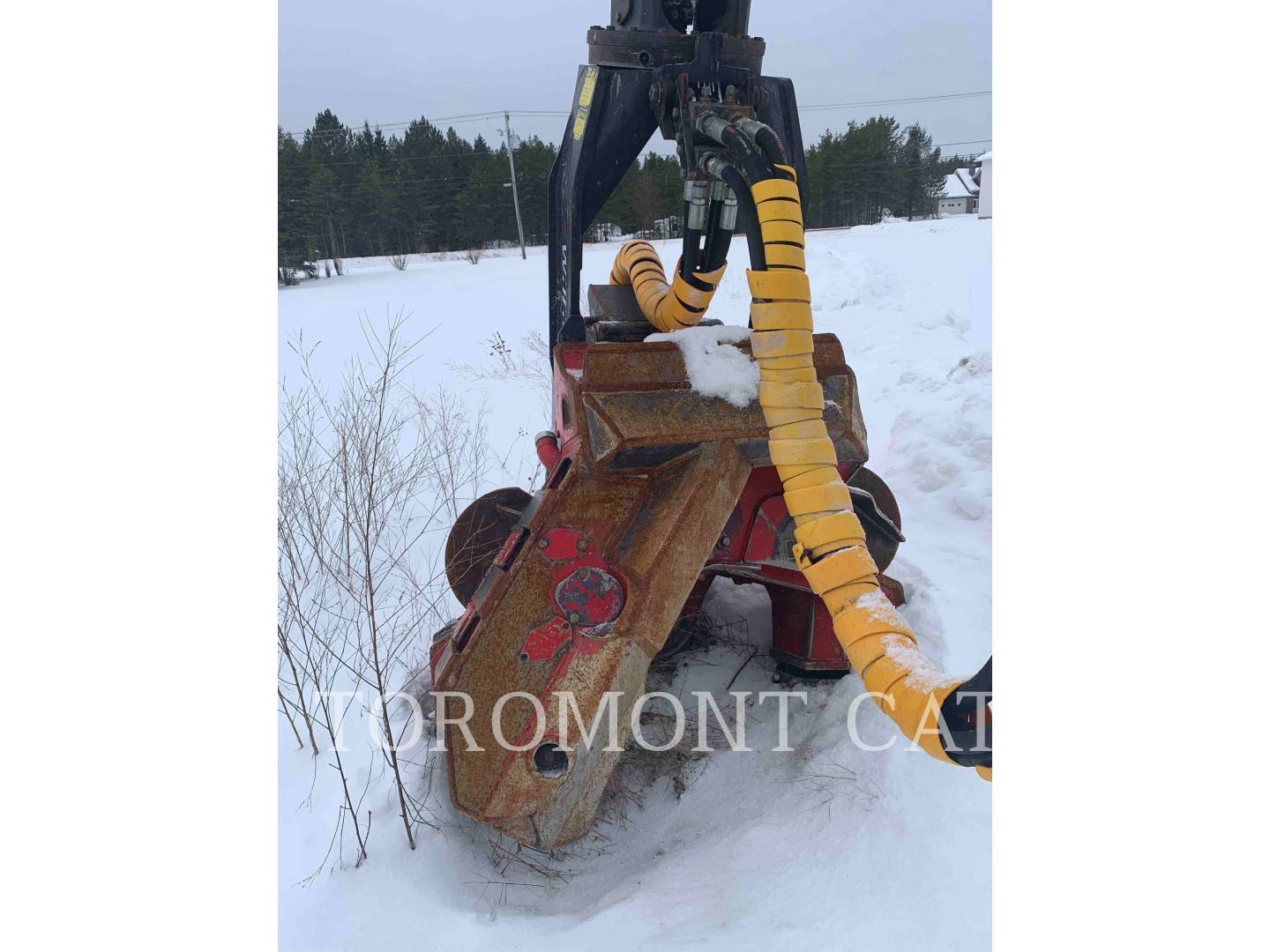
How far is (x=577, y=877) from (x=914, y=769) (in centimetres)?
95

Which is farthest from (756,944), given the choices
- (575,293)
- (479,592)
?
(575,293)

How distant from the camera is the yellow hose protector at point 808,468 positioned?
136 cm

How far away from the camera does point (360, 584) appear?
3.17 meters

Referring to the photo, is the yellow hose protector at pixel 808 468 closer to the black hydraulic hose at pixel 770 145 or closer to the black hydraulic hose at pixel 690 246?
the black hydraulic hose at pixel 770 145

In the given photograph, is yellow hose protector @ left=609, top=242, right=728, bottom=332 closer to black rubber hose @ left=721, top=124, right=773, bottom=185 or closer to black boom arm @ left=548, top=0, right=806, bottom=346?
black boom arm @ left=548, top=0, right=806, bottom=346

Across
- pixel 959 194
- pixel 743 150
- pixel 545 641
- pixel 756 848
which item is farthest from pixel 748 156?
pixel 959 194

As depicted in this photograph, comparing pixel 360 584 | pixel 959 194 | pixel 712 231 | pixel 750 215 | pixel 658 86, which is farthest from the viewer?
pixel 959 194

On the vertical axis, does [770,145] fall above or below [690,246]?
above

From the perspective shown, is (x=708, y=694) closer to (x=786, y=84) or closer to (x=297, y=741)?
(x=297, y=741)

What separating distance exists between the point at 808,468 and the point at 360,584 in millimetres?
2252

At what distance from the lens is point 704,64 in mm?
2137

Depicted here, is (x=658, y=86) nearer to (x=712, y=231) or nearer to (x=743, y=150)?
(x=712, y=231)

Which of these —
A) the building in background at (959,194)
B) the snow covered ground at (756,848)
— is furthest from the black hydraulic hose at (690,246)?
the building in background at (959,194)

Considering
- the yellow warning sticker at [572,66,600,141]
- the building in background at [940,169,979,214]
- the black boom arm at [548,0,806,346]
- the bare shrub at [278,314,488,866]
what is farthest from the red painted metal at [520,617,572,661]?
the building in background at [940,169,979,214]
